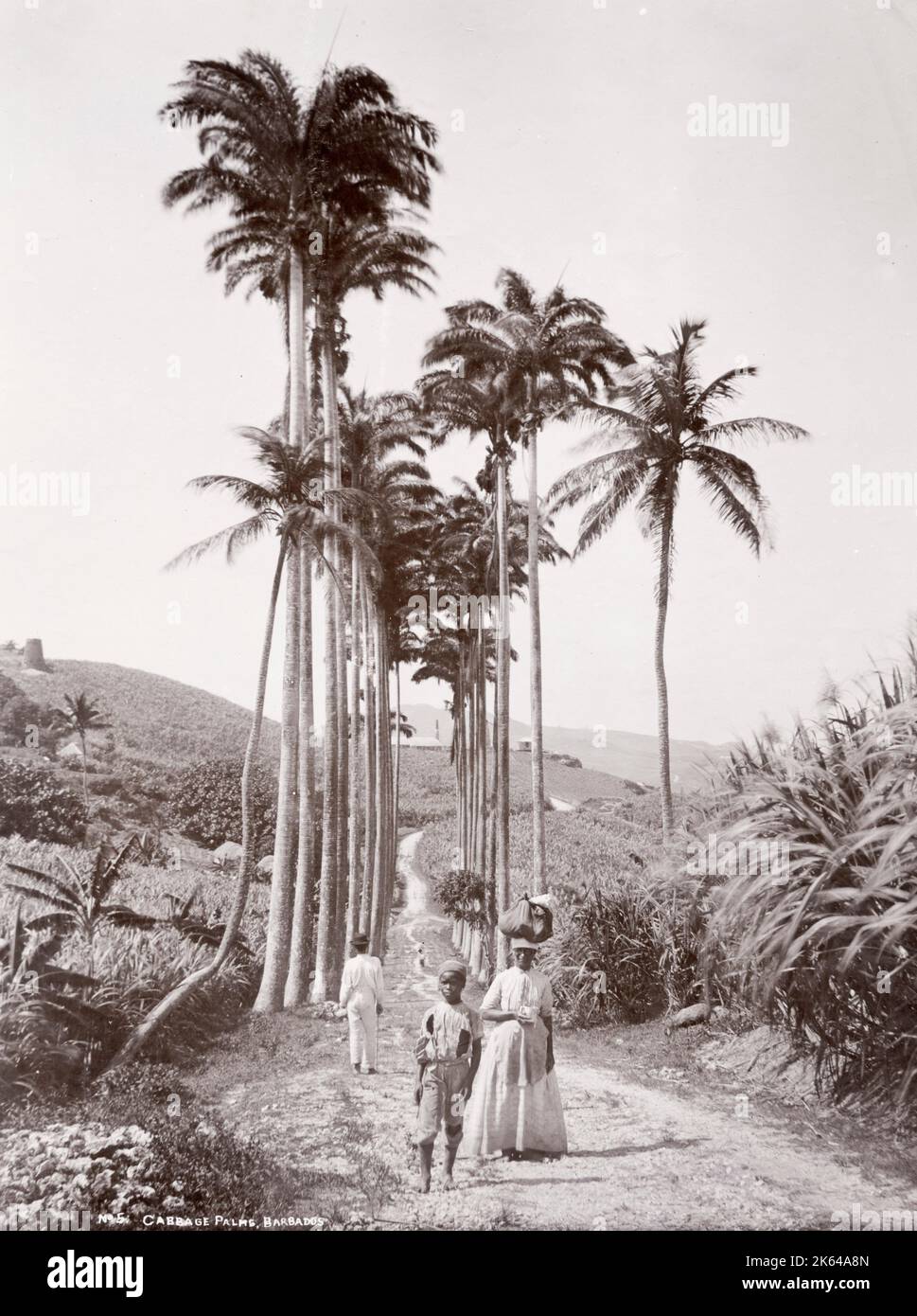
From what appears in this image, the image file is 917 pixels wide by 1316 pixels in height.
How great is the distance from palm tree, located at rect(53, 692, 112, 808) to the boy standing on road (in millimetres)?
6192

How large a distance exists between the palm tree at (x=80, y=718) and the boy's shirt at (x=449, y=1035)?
6157 mm

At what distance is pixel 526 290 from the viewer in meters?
11.1

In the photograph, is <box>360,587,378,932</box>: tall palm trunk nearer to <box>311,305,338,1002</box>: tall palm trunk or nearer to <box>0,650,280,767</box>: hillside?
<box>0,650,280,767</box>: hillside

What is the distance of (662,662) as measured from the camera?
11.9 metres

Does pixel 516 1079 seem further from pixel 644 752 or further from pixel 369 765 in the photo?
pixel 369 765

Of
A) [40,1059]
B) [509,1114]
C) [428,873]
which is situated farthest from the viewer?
[428,873]

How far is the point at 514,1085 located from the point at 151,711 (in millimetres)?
13445


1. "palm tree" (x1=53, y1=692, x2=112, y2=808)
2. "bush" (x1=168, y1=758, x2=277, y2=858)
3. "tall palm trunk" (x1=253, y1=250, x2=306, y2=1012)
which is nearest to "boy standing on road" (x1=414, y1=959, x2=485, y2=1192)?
"tall palm trunk" (x1=253, y1=250, x2=306, y2=1012)

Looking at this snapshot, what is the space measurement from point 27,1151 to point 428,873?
797 inches

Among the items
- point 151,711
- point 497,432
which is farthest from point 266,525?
point 151,711
